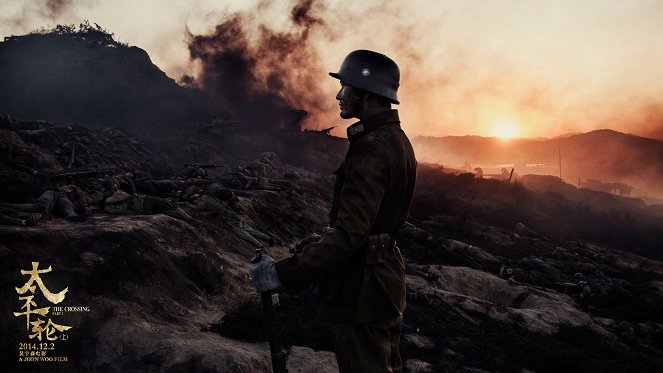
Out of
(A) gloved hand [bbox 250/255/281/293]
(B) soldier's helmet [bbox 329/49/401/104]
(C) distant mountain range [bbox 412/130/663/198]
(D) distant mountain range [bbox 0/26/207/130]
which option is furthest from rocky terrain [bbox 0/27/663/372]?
(C) distant mountain range [bbox 412/130/663/198]

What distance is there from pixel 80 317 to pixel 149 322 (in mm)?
719

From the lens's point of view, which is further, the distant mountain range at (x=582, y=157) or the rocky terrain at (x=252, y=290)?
the distant mountain range at (x=582, y=157)

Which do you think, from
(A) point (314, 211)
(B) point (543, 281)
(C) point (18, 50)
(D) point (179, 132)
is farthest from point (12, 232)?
(C) point (18, 50)

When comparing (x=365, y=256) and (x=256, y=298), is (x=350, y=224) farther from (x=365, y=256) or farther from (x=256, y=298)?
(x=256, y=298)

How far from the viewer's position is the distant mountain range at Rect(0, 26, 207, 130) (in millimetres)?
36969

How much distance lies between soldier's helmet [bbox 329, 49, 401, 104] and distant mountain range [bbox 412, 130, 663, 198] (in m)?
74.8

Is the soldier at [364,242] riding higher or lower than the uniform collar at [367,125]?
lower

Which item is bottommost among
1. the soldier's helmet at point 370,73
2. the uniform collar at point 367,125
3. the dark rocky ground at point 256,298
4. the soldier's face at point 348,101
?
the dark rocky ground at point 256,298

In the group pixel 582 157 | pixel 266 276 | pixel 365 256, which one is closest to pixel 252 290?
pixel 266 276

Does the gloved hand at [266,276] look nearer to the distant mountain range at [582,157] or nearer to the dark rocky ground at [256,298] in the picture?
the dark rocky ground at [256,298]

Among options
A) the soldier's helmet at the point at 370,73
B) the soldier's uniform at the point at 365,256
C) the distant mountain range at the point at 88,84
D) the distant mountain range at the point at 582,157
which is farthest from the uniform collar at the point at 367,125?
the distant mountain range at the point at 582,157

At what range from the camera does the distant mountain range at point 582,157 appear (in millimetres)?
75938

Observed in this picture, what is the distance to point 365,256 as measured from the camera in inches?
82.0

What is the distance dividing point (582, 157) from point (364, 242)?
4135 inches
